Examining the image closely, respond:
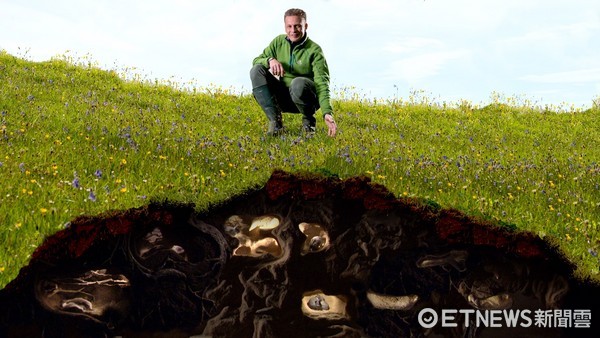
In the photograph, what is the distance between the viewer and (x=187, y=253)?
4.40 m

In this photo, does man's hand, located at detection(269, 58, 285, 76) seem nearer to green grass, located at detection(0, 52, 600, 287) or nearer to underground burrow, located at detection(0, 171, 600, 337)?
green grass, located at detection(0, 52, 600, 287)

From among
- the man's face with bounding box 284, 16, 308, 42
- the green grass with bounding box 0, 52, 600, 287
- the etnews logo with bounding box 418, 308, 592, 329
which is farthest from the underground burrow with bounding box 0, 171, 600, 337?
the man's face with bounding box 284, 16, 308, 42

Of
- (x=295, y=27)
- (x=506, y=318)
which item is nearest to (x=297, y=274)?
(x=506, y=318)

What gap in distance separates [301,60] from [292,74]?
412mm

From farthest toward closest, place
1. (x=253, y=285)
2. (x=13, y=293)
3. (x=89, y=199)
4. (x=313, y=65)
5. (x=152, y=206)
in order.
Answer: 1. (x=313, y=65)
2. (x=89, y=199)
3. (x=152, y=206)
4. (x=253, y=285)
5. (x=13, y=293)

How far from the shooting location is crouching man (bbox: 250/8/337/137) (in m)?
9.19

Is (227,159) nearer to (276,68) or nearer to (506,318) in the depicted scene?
(276,68)

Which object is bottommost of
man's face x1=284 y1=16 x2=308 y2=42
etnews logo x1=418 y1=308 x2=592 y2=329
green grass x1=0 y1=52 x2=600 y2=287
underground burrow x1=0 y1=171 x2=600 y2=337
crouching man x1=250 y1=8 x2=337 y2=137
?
etnews logo x1=418 y1=308 x2=592 y2=329

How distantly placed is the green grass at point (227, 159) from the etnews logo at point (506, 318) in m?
0.38

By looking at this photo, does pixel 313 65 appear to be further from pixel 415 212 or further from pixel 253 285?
pixel 253 285

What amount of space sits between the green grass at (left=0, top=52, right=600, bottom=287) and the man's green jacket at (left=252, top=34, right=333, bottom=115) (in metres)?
0.83

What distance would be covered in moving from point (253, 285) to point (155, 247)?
2.45ft

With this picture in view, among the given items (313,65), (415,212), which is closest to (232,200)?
(415,212)

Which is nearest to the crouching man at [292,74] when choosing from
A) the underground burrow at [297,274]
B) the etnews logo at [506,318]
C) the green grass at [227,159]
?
the green grass at [227,159]
